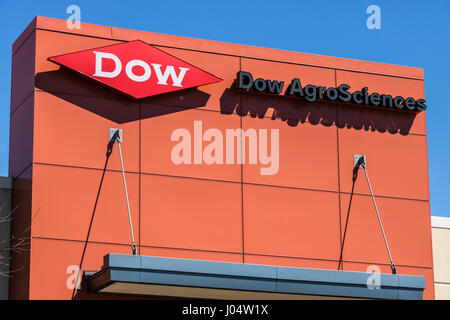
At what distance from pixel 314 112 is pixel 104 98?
6.10 metres

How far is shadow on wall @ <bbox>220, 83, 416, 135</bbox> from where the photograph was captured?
27156mm

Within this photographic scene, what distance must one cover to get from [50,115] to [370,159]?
9.20 meters

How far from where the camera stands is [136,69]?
26.1 m

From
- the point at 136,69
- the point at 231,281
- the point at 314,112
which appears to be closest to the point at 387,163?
the point at 314,112

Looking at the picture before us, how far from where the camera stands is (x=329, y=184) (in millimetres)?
27500

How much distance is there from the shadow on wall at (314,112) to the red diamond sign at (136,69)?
93 centimetres

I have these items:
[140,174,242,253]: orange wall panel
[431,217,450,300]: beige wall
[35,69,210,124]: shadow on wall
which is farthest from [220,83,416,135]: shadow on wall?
[431,217,450,300]: beige wall

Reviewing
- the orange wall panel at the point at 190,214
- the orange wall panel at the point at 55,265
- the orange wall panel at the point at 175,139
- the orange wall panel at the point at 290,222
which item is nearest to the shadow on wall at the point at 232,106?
the orange wall panel at the point at 175,139

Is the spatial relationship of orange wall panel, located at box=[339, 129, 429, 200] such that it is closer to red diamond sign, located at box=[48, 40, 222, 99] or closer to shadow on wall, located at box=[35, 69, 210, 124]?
red diamond sign, located at box=[48, 40, 222, 99]

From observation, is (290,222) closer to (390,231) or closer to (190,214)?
(190,214)

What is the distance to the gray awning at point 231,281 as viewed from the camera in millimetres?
22516

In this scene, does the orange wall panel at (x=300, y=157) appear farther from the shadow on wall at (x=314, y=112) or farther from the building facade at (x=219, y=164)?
the shadow on wall at (x=314, y=112)
